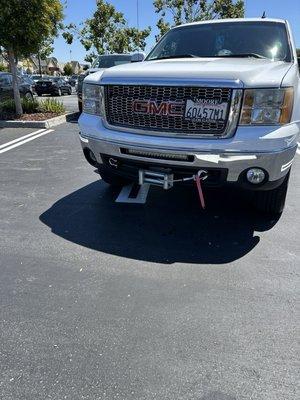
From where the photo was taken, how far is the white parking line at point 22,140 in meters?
8.07

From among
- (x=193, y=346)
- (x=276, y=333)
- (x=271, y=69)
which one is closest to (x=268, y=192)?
(x=271, y=69)

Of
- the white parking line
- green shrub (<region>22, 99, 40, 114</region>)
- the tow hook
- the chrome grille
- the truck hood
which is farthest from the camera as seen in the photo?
green shrub (<region>22, 99, 40, 114</region>)

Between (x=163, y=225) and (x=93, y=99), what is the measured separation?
1.47 metres

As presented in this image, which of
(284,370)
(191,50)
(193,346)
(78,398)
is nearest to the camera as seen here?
(78,398)

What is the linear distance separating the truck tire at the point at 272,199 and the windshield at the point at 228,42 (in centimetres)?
147

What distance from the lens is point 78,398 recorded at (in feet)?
6.87

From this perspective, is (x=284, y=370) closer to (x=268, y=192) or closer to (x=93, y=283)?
(x=93, y=283)

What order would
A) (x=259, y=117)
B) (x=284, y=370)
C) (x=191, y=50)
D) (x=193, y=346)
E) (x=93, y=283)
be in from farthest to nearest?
(x=191, y=50)
(x=259, y=117)
(x=93, y=283)
(x=193, y=346)
(x=284, y=370)

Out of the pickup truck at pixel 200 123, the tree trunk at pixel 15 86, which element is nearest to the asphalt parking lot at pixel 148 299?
the pickup truck at pixel 200 123

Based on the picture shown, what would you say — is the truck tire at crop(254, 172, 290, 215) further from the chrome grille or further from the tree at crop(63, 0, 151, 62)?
the tree at crop(63, 0, 151, 62)

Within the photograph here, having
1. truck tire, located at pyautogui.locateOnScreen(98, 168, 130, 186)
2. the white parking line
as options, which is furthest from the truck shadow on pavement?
the white parking line

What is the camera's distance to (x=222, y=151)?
11.4 feet

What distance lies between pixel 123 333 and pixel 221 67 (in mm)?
2396

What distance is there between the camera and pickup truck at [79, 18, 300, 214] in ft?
11.3
